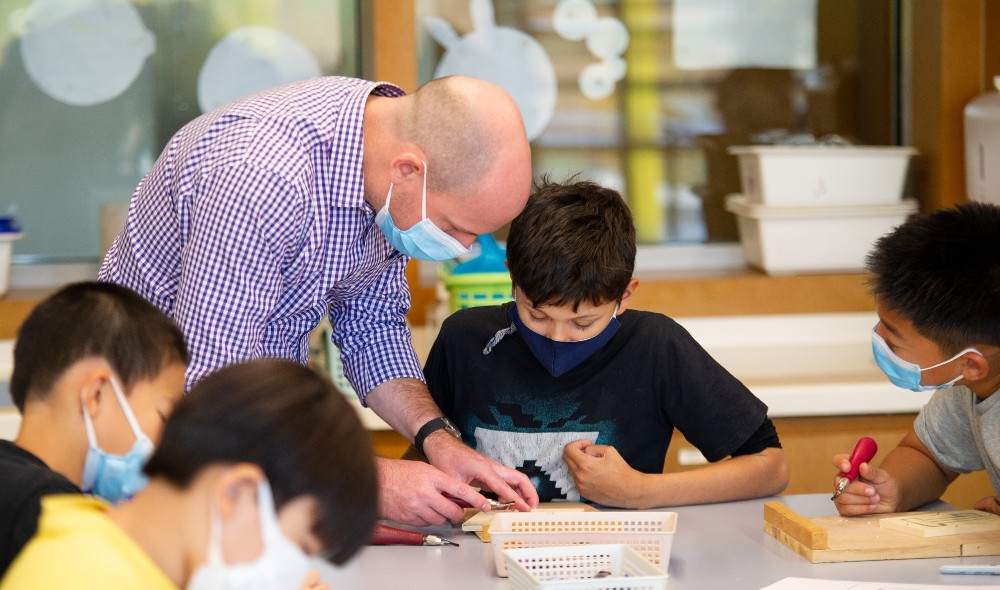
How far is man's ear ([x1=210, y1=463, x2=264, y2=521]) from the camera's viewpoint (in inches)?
32.5

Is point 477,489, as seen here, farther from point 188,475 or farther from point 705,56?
point 705,56

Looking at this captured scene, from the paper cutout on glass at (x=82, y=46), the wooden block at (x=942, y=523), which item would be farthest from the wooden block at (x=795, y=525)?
the paper cutout on glass at (x=82, y=46)

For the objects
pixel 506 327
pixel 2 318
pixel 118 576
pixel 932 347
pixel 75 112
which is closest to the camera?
pixel 118 576

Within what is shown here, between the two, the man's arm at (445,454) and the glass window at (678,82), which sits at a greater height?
the glass window at (678,82)

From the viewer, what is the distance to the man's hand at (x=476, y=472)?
1.49 m

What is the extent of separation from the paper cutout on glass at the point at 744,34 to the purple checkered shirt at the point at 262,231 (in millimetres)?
1559

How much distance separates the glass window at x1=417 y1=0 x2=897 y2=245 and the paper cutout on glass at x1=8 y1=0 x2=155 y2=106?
848mm

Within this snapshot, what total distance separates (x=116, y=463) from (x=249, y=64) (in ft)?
6.43

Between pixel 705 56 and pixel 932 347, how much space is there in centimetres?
174

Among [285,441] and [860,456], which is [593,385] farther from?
[285,441]

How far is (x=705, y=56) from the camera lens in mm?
3076

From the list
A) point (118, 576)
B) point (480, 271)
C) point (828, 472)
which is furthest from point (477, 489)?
point (828, 472)

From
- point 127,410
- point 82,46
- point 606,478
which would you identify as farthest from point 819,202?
point 127,410

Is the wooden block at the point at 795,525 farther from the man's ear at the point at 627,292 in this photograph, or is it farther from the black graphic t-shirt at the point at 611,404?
the man's ear at the point at 627,292
